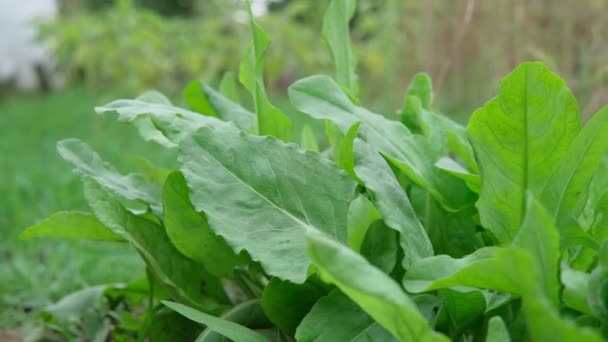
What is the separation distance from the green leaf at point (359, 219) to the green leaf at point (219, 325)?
0.57 ft

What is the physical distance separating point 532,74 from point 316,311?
1.17 ft

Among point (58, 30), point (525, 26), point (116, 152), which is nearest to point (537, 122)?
point (525, 26)

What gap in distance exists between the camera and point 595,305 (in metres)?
0.66

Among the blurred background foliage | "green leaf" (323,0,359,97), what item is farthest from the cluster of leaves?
the blurred background foliage

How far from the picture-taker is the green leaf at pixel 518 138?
0.78m

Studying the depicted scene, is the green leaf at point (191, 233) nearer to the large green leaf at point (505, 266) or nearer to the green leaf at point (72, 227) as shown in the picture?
the green leaf at point (72, 227)

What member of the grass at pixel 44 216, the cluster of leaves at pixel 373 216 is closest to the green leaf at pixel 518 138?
the cluster of leaves at pixel 373 216

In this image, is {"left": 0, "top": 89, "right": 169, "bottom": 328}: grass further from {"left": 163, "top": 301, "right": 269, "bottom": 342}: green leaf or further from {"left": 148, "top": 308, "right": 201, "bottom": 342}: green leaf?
{"left": 163, "top": 301, "right": 269, "bottom": 342}: green leaf

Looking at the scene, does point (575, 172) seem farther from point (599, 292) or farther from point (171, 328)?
point (171, 328)

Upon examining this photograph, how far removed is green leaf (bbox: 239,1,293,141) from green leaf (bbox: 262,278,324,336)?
232 millimetres

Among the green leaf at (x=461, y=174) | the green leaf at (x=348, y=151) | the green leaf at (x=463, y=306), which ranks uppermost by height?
the green leaf at (x=348, y=151)

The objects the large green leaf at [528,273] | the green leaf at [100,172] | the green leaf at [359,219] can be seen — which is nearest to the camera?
the large green leaf at [528,273]

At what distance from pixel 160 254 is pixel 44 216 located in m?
1.28

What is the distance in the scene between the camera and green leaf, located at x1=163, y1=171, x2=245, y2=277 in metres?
0.90
